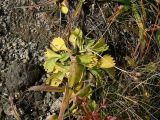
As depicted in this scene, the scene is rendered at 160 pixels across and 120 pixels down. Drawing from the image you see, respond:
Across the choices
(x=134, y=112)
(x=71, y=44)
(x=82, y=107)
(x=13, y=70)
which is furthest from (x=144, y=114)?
(x=13, y=70)

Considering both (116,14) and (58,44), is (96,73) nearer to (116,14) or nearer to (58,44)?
(58,44)

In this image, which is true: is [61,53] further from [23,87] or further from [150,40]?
[150,40]

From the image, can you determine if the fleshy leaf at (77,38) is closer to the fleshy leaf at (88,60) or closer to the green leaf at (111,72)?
the fleshy leaf at (88,60)

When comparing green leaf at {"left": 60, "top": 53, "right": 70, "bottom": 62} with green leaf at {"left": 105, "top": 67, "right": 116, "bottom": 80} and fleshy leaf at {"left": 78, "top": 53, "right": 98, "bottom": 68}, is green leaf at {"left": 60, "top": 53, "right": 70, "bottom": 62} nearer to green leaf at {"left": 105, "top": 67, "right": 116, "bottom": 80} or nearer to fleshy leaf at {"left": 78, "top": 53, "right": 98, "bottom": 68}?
fleshy leaf at {"left": 78, "top": 53, "right": 98, "bottom": 68}

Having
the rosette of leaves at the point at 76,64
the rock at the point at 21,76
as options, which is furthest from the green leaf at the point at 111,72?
the rock at the point at 21,76

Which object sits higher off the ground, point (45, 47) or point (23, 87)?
point (45, 47)

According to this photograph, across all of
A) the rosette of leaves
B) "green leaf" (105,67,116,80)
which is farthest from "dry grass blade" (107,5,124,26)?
"green leaf" (105,67,116,80)

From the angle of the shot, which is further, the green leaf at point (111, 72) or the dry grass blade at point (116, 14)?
the dry grass blade at point (116, 14)
